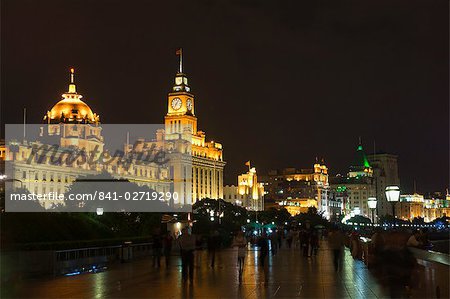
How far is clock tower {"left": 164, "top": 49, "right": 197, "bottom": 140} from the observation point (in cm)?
16338

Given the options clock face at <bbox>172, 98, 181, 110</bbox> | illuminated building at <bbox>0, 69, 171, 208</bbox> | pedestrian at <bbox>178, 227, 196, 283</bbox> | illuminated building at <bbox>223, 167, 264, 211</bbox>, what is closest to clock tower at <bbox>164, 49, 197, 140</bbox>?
clock face at <bbox>172, 98, 181, 110</bbox>

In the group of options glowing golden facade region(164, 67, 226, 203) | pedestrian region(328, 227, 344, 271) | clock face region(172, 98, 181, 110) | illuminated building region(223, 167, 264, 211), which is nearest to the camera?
pedestrian region(328, 227, 344, 271)

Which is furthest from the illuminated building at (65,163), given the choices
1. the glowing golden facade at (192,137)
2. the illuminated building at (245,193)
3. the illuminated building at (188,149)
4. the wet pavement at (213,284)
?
the wet pavement at (213,284)

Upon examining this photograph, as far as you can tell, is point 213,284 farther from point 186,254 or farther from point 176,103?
point 176,103

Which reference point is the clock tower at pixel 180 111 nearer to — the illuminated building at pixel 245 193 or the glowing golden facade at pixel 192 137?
the glowing golden facade at pixel 192 137

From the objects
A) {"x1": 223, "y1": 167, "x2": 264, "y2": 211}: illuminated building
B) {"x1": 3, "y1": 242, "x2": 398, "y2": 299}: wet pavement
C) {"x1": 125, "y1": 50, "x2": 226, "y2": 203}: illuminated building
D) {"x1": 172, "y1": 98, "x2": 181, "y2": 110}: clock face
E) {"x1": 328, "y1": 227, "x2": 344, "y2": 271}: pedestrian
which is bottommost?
{"x1": 3, "y1": 242, "x2": 398, "y2": 299}: wet pavement

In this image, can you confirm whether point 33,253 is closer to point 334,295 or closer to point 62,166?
point 334,295

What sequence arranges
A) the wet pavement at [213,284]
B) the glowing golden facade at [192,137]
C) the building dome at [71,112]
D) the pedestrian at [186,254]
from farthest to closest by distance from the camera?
1. the glowing golden facade at [192,137]
2. the building dome at [71,112]
3. the pedestrian at [186,254]
4. the wet pavement at [213,284]

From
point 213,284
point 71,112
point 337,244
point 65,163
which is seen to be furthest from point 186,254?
point 71,112

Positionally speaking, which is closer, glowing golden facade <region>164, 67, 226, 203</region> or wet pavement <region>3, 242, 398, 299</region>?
wet pavement <region>3, 242, 398, 299</region>

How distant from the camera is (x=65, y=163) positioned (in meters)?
127

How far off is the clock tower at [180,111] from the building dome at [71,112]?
17.4 m

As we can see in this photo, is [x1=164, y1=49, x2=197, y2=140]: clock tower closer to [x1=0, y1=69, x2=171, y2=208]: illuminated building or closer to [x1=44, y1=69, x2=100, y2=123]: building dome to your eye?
[x1=0, y1=69, x2=171, y2=208]: illuminated building

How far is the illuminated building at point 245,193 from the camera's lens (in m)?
182
